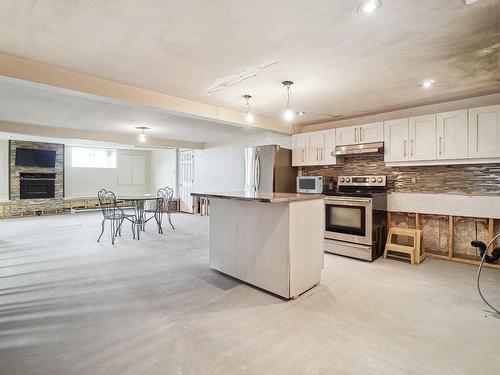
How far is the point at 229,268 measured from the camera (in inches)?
124

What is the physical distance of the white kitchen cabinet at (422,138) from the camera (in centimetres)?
373

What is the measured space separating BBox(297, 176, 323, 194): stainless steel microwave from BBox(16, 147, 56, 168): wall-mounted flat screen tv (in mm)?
8316

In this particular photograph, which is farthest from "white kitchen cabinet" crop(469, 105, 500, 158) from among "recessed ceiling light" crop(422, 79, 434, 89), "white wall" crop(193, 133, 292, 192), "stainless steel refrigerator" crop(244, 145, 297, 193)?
"white wall" crop(193, 133, 292, 192)

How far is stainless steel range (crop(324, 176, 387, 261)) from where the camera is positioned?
3834mm

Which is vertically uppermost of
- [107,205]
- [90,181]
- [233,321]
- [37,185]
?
[90,181]

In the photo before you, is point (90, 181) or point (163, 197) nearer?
point (163, 197)

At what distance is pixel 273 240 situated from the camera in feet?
8.75

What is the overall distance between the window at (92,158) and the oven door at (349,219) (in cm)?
917

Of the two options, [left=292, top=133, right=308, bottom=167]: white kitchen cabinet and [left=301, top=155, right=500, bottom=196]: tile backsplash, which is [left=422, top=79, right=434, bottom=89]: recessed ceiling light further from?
[left=292, top=133, right=308, bottom=167]: white kitchen cabinet

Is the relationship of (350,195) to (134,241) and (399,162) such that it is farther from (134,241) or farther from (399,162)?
(134,241)

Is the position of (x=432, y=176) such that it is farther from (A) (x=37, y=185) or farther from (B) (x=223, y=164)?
(A) (x=37, y=185)

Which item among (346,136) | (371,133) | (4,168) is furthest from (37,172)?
(371,133)

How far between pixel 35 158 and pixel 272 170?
7.88 metres

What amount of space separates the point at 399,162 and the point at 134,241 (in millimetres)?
4931
